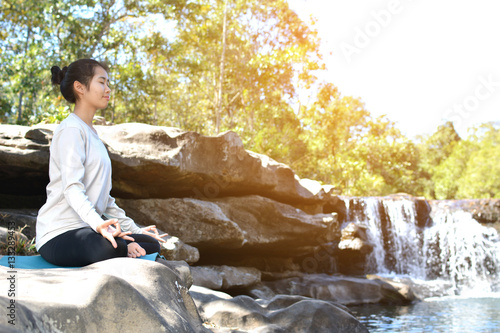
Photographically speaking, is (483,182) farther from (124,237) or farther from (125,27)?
(124,237)

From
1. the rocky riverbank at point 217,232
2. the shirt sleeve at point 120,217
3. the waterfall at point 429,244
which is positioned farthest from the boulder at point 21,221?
the waterfall at point 429,244

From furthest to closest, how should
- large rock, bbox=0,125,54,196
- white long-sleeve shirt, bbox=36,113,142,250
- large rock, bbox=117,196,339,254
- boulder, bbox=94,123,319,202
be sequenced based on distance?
large rock, bbox=117,196,339,254
boulder, bbox=94,123,319,202
large rock, bbox=0,125,54,196
white long-sleeve shirt, bbox=36,113,142,250

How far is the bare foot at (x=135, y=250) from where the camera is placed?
317 cm

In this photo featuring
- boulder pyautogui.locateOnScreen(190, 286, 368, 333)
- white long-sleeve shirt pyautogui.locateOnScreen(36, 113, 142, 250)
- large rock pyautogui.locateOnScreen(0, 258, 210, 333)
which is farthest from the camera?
boulder pyautogui.locateOnScreen(190, 286, 368, 333)

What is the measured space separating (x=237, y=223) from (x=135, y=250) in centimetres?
724

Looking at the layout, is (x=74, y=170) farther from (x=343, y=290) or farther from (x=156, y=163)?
(x=343, y=290)

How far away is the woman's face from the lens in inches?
133

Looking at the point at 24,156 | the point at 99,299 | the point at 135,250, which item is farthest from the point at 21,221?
the point at 99,299

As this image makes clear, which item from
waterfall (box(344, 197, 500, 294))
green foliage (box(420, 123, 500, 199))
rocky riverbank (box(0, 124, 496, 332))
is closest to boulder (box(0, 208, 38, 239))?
rocky riverbank (box(0, 124, 496, 332))

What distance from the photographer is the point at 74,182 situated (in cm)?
298

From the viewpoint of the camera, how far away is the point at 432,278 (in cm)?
1410

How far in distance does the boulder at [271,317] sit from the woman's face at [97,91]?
2.44 metres

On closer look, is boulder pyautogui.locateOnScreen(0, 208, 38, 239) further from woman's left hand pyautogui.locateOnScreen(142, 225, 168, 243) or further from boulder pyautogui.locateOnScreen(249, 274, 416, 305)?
boulder pyautogui.locateOnScreen(249, 274, 416, 305)

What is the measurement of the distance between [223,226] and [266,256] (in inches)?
124
